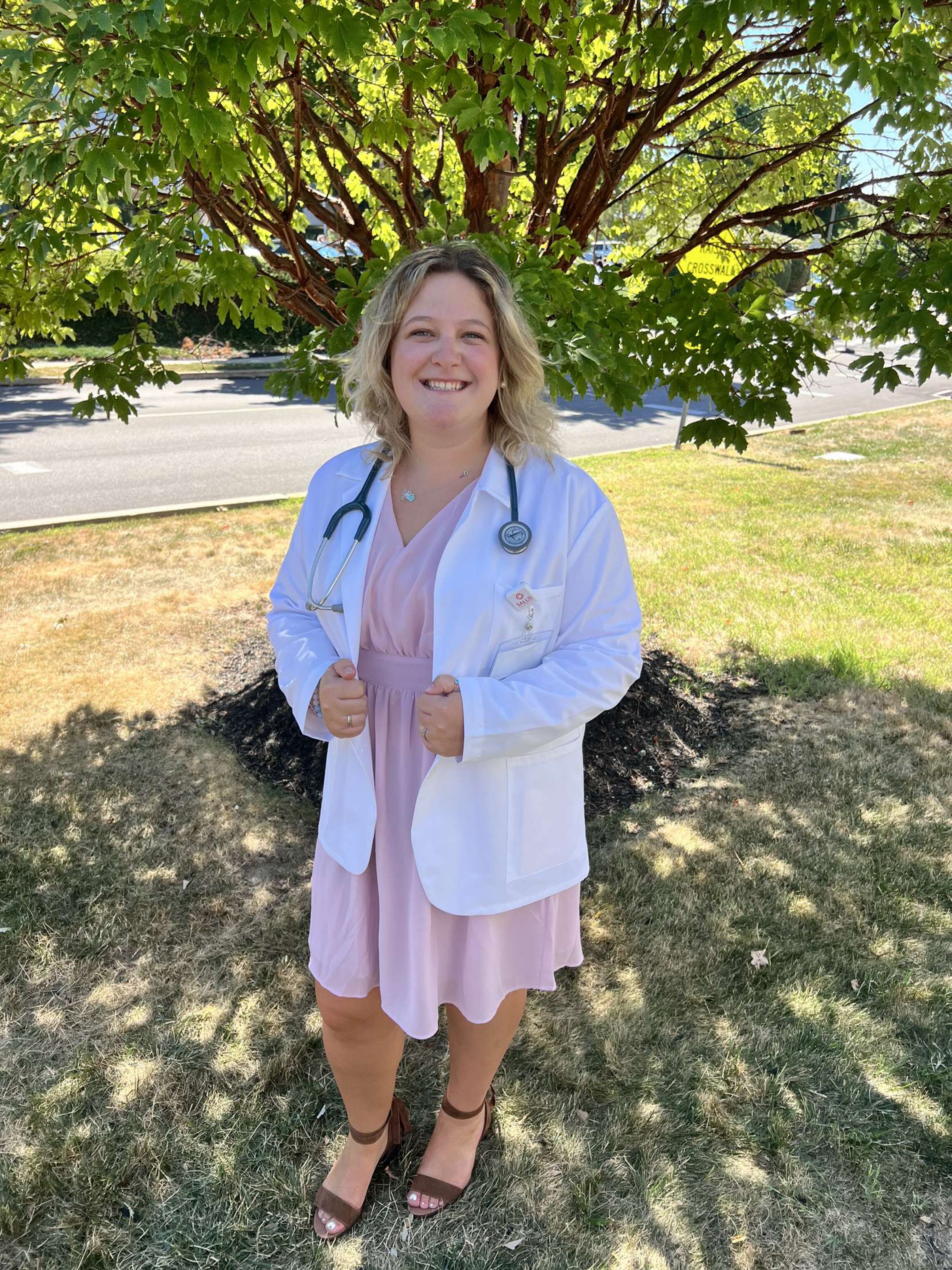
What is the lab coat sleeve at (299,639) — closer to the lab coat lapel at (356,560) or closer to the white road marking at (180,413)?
the lab coat lapel at (356,560)

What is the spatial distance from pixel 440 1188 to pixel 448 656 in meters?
1.44

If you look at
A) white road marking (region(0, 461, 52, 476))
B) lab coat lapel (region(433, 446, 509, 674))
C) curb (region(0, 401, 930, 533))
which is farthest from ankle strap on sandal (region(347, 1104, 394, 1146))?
white road marking (region(0, 461, 52, 476))

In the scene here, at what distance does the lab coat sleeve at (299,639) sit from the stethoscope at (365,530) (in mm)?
48

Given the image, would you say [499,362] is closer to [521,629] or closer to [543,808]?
[521,629]

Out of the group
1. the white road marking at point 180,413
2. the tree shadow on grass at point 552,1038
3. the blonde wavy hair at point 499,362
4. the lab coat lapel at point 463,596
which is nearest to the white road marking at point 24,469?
the white road marking at point 180,413

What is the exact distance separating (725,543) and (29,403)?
1149 cm

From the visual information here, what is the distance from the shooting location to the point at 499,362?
1.95m

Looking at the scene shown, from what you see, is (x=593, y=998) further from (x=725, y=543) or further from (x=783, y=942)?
(x=725, y=543)

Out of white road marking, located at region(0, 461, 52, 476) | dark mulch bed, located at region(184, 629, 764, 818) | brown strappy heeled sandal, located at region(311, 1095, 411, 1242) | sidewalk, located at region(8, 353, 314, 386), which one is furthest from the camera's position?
sidewalk, located at region(8, 353, 314, 386)

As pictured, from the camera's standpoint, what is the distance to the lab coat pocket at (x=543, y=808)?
189cm

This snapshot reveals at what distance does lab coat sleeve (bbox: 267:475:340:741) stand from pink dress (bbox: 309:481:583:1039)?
0.10 metres

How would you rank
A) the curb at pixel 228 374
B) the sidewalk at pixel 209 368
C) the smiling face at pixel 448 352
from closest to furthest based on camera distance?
the smiling face at pixel 448 352, the sidewalk at pixel 209 368, the curb at pixel 228 374

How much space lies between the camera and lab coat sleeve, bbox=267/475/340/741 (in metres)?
1.95

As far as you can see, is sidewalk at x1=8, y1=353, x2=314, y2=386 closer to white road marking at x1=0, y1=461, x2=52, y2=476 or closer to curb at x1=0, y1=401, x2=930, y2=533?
white road marking at x1=0, y1=461, x2=52, y2=476
